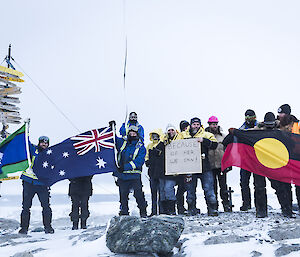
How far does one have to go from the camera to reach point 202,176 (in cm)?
770

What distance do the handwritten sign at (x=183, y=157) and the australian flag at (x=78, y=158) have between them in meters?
1.24

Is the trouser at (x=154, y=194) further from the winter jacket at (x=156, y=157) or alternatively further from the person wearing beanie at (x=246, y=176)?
the person wearing beanie at (x=246, y=176)

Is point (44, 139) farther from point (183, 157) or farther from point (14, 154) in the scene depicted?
point (183, 157)

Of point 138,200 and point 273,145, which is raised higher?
point 273,145

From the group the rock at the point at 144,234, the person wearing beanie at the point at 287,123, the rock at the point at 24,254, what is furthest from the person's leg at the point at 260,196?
the rock at the point at 24,254

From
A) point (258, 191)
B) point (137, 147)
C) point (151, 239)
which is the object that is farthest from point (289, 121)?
point (151, 239)

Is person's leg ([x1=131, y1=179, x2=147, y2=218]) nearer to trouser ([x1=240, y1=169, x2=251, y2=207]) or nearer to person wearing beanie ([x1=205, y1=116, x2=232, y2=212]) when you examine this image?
person wearing beanie ([x1=205, y1=116, x2=232, y2=212])

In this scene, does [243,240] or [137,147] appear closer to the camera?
[243,240]

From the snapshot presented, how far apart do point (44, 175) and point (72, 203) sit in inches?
37.3

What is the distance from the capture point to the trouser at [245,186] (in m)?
8.40

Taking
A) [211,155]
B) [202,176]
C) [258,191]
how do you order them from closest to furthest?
[258,191] < [202,176] < [211,155]

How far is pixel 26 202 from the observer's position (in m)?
8.28

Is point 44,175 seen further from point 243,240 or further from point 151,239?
point 243,240

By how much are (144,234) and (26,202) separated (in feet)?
14.4
